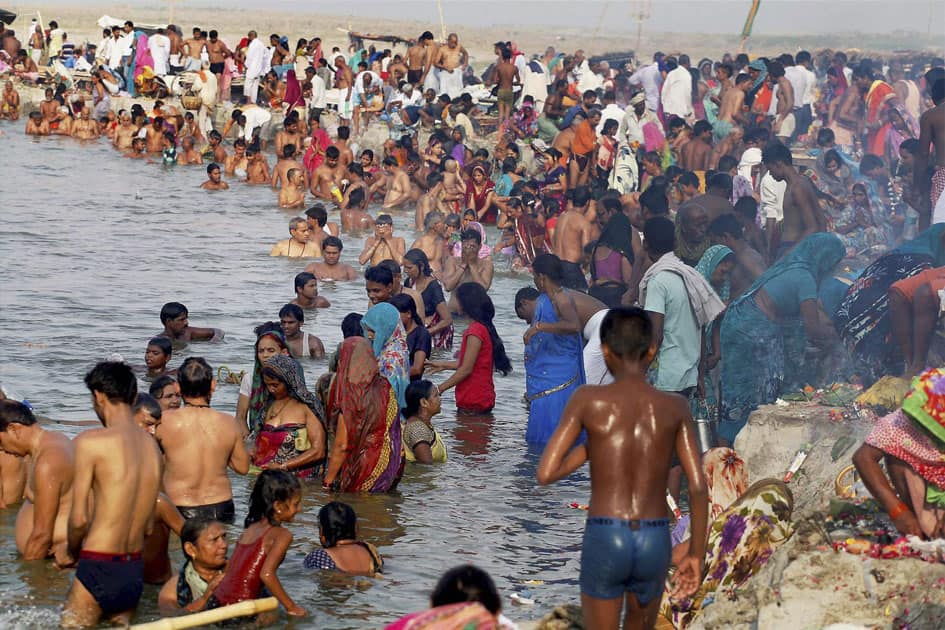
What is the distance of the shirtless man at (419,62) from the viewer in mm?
25469

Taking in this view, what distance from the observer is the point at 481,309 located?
31.0 feet

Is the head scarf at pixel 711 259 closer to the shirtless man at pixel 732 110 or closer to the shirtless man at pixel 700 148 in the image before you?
the shirtless man at pixel 700 148

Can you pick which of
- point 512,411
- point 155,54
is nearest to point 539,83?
point 155,54

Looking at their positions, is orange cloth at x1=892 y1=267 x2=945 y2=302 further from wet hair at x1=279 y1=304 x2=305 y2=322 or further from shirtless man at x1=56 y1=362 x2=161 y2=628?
wet hair at x1=279 y1=304 x2=305 y2=322

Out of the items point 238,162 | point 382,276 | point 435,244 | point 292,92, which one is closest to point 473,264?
point 435,244

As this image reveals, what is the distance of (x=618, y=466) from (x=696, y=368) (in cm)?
344

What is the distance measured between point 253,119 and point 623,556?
75.0ft

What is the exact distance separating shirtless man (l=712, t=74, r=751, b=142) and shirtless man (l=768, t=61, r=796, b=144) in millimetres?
369

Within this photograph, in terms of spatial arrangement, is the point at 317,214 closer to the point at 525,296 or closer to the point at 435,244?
the point at 435,244

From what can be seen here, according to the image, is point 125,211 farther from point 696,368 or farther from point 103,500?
point 103,500

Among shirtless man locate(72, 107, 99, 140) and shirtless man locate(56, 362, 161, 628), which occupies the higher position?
shirtless man locate(72, 107, 99, 140)

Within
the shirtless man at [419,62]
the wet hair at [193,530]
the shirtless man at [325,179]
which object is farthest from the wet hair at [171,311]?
the shirtless man at [419,62]

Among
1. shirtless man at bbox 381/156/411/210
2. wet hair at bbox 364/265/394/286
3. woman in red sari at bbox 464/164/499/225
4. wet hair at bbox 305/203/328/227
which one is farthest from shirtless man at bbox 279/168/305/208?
wet hair at bbox 364/265/394/286

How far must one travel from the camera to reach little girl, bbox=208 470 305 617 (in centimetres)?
557
